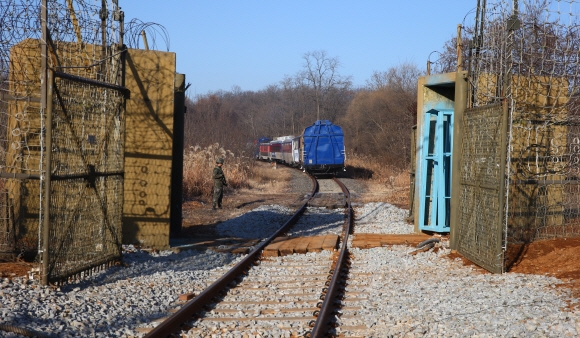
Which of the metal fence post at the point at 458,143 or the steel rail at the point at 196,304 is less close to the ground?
the metal fence post at the point at 458,143

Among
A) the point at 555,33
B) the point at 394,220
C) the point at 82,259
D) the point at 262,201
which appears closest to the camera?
the point at 82,259

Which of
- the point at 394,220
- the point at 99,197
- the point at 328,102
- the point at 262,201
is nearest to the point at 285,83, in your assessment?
the point at 328,102

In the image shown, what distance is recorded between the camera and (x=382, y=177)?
3578 cm

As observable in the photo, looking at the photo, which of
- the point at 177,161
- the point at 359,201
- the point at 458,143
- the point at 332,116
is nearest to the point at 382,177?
the point at 359,201

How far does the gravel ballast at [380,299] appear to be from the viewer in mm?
5723

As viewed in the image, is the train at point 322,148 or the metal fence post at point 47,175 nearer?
the metal fence post at point 47,175

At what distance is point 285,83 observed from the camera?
10112cm

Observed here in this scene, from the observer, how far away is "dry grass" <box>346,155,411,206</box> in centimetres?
2470

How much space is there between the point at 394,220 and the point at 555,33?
7561mm

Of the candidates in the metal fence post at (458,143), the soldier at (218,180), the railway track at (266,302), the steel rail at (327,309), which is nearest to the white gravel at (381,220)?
the metal fence post at (458,143)

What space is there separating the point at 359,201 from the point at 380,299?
1567 centimetres

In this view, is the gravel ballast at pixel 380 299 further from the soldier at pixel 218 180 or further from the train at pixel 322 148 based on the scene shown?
the train at pixel 322 148

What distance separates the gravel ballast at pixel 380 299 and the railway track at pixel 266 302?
0.35m

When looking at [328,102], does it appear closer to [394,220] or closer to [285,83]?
[285,83]
